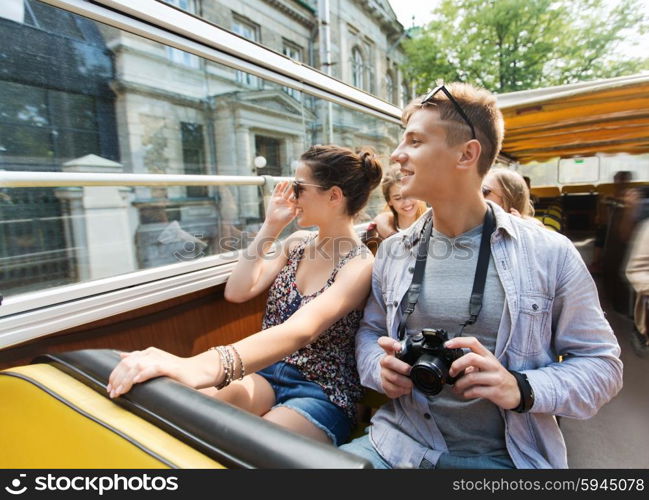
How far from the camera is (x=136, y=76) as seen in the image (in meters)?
2.33

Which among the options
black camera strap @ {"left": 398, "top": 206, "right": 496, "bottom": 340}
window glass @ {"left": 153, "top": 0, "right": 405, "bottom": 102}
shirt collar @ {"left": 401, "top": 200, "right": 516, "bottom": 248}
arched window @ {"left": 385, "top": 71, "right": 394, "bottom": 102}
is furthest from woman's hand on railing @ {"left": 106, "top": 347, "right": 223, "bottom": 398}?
arched window @ {"left": 385, "top": 71, "right": 394, "bottom": 102}

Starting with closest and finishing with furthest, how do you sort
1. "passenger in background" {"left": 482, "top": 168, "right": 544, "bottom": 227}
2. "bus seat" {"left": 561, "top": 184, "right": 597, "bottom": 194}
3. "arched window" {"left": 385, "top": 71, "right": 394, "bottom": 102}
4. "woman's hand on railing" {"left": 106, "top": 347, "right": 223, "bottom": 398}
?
"woman's hand on railing" {"left": 106, "top": 347, "right": 223, "bottom": 398}, "passenger in background" {"left": 482, "top": 168, "right": 544, "bottom": 227}, "bus seat" {"left": 561, "top": 184, "right": 597, "bottom": 194}, "arched window" {"left": 385, "top": 71, "right": 394, "bottom": 102}

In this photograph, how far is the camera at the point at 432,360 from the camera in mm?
1094

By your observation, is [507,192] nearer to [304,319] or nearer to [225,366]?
[304,319]

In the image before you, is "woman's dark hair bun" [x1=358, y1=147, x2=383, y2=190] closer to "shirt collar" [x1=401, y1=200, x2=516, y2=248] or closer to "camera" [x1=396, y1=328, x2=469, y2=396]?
"shirt collar" [x1=401, y1=200, x2=516, y2=248]

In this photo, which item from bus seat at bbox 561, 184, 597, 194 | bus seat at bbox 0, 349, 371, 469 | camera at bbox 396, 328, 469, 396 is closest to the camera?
bus seat at bbox 0, 349, 371, 469

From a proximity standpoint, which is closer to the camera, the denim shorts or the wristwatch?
the wristwatch

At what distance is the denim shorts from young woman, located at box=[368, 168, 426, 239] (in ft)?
6.60

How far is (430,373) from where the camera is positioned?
3.59 feet

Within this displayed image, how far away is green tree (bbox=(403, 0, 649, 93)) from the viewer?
15125mm

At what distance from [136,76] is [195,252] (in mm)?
1101

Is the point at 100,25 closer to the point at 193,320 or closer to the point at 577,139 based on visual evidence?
the point at 193,320

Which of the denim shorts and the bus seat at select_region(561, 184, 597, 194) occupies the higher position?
the bus seat at select_region(561, 184, 597, 194)

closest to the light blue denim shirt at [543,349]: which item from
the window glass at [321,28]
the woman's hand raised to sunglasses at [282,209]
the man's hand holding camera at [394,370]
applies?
the man's hand holding camera at [394,370]
